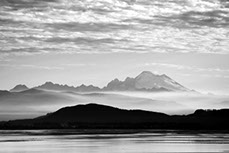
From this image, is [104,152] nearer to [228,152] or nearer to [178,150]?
[178,150]

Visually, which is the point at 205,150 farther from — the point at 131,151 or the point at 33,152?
the point at 33,152

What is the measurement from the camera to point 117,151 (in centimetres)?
7744

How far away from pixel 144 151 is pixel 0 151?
21441mm

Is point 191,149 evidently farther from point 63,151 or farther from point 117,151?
point 63,151

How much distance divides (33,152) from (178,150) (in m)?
22.0

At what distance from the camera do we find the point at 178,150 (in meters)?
80.8

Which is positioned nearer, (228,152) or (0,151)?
(228,152)

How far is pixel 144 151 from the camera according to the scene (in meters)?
77.7

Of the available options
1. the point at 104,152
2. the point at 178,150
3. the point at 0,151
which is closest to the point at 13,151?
the point at 0,151

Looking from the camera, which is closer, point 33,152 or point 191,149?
point 33,152

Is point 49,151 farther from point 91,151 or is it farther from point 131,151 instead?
point 131,151

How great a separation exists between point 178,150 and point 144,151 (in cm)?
623

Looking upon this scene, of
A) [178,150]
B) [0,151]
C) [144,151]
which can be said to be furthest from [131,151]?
[0,151]

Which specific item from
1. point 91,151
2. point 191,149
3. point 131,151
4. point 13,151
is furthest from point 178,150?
point 13,151
